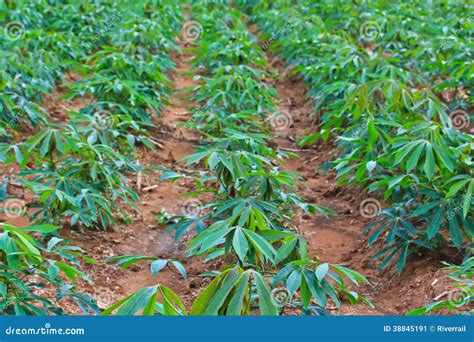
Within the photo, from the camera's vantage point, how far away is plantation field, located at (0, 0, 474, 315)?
88.0 inches

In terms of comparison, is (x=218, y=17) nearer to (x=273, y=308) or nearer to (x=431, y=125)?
(x=431, y=125)

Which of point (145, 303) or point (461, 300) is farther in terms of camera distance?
point (461, 300)

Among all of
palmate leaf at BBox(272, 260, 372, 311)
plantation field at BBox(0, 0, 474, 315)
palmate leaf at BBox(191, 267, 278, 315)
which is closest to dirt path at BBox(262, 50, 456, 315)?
plantation field at BBox(0, 0, 474, 315)

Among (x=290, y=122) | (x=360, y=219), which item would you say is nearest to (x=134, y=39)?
(x=290, y=122)

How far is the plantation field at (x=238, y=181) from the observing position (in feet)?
7.33

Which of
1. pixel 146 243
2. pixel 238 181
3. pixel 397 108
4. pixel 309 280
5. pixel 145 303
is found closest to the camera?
pixel 145 303

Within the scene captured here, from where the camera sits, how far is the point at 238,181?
3156 mm

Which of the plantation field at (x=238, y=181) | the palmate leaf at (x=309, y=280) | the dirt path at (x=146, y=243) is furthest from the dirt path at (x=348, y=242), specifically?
the palmate leaf at (x=309, y=280)

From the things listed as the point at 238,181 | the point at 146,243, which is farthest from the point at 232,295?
the point at 146,243

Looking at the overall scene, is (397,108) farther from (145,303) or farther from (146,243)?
(145,303)

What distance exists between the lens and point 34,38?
6219 mm

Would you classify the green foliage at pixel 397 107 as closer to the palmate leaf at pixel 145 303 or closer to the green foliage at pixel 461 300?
the green foliage at pixel 461 300

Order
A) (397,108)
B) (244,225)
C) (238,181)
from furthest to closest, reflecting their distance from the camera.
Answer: (397,108) < (238,181) < (244,225)

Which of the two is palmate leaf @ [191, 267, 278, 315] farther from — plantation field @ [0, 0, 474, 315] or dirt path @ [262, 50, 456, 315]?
dirt path @ [262, 50, 456, 315]
